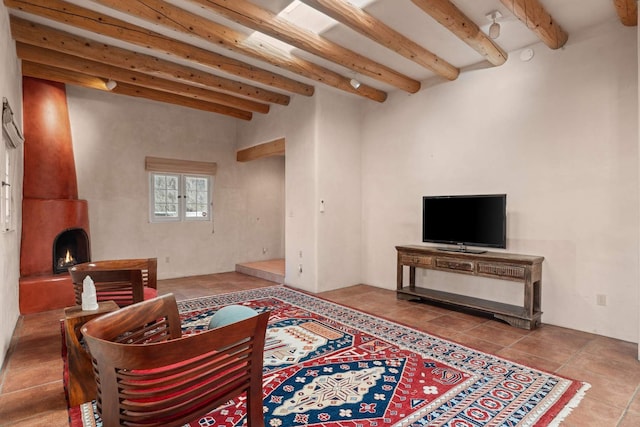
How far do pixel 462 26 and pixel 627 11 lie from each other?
4.46 ft

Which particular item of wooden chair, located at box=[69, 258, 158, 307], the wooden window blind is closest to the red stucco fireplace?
the wooden window blind

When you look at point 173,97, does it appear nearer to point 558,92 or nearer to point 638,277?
point 558,92

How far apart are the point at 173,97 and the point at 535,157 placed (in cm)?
546

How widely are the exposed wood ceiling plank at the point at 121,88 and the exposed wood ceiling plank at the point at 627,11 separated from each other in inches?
217

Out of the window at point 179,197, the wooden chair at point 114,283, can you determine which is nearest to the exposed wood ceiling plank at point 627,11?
the wooden chair at point 114,283

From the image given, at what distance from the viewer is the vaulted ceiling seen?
10.4 feet

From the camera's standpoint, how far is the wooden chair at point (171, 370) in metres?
1.17

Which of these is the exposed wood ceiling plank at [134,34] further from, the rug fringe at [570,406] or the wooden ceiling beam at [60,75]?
the rug fringe at [570,406]

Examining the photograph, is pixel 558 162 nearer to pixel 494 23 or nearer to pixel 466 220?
pixel 466 220

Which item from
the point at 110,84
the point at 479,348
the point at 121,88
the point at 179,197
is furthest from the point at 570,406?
the point at 121,88

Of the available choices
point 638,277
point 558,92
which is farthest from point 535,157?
point 638,277

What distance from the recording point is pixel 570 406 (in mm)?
2256

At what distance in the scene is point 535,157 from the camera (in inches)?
157

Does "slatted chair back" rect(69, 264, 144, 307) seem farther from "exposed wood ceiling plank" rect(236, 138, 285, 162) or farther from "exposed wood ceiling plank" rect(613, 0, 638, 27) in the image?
"exposed wood ceiling plank" rect(613, 0, 638, 27)
